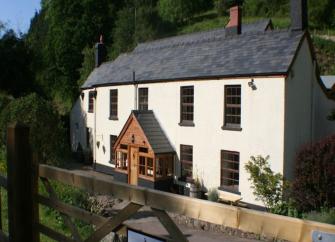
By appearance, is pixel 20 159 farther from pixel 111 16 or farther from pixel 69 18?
pixel 111 16

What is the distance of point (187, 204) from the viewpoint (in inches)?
96.2

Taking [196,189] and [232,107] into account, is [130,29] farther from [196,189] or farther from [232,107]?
[196,189]

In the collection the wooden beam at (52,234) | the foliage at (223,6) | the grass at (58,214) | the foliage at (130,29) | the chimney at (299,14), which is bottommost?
the grass at (58,214)

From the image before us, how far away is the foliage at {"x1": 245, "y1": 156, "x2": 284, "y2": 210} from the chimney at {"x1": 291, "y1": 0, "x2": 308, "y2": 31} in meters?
6.02

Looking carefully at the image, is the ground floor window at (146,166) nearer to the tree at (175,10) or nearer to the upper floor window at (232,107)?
the upper floor window at (232,107)

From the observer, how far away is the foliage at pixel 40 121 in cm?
2444

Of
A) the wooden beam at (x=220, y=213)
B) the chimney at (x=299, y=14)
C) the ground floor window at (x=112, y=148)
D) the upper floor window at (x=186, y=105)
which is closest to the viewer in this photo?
the wooden beam at (x=220, y=213)

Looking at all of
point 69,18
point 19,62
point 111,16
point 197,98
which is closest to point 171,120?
point 197,98

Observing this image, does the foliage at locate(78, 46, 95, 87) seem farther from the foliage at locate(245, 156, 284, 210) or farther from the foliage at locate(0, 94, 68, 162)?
the foliage at locate(245, 156, 284, 210)

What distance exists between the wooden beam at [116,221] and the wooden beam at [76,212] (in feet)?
0.20

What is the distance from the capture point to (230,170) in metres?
19.1

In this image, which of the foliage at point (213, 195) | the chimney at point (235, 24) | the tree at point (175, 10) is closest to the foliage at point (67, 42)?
the tree at point (175, 10)

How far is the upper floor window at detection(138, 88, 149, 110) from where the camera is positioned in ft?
80.5

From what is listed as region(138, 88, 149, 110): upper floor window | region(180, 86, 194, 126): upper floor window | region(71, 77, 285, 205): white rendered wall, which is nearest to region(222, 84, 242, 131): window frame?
region(71, 77, 285, 205): white rendered wall
